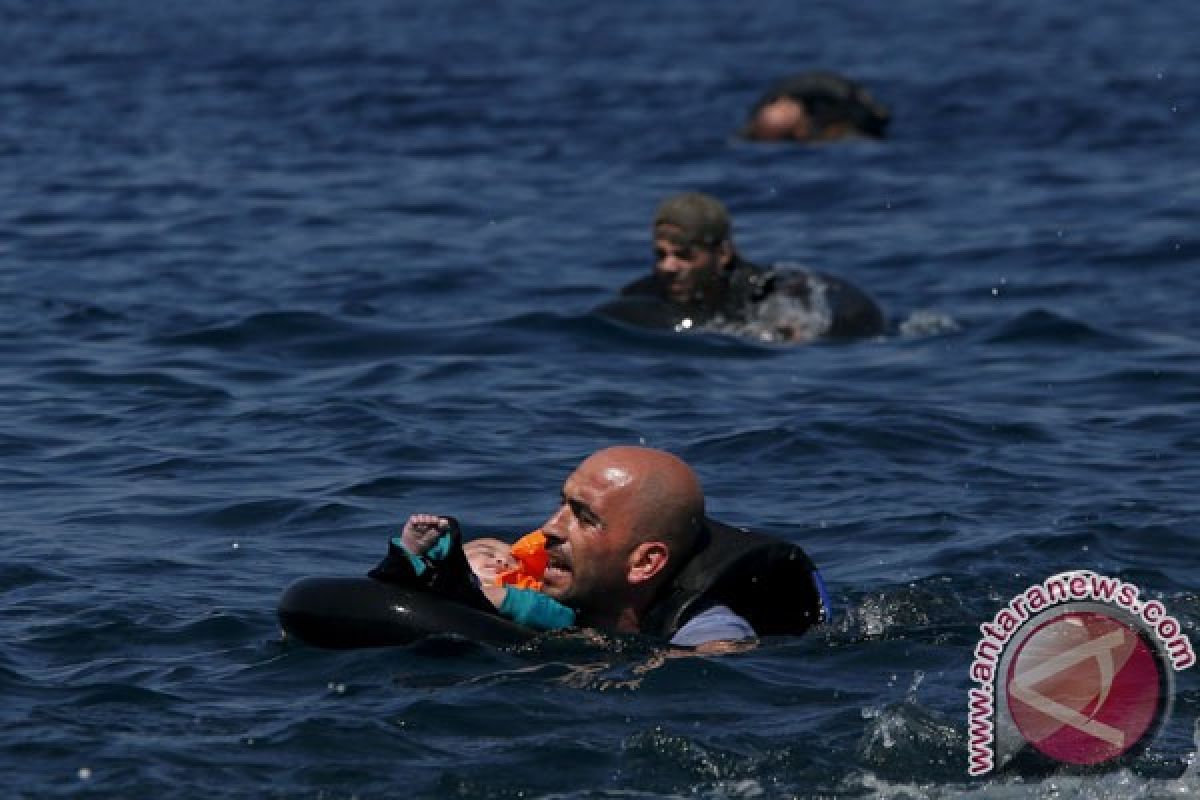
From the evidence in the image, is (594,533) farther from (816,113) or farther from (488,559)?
(816,113)

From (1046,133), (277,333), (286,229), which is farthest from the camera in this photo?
(1046,133)

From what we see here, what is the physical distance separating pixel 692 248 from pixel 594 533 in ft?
25.4

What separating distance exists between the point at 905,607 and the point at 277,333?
23.7ft

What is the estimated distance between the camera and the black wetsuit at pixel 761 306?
56.9 ft

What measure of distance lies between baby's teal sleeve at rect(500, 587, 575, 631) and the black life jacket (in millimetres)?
416

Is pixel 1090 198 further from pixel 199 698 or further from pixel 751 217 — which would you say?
pixel 199 698

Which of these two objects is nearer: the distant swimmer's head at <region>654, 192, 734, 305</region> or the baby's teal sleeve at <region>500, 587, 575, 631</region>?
the baby's teal sleeve at <region>500, 587, 575, 631</region>

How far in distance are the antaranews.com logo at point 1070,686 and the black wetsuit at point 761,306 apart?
8.20m

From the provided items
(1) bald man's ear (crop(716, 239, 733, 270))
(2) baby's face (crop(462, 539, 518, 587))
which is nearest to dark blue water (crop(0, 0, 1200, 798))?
(2) baby's face (crop(462, 539, 518, 587))

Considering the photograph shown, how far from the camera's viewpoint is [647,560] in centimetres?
997

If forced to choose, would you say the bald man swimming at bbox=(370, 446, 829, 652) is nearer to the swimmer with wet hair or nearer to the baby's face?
the swimmer with wet hair

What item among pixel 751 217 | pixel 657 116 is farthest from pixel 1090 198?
pixel 657 116

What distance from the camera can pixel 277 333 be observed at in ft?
55.7

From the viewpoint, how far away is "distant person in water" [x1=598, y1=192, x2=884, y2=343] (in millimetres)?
17297
